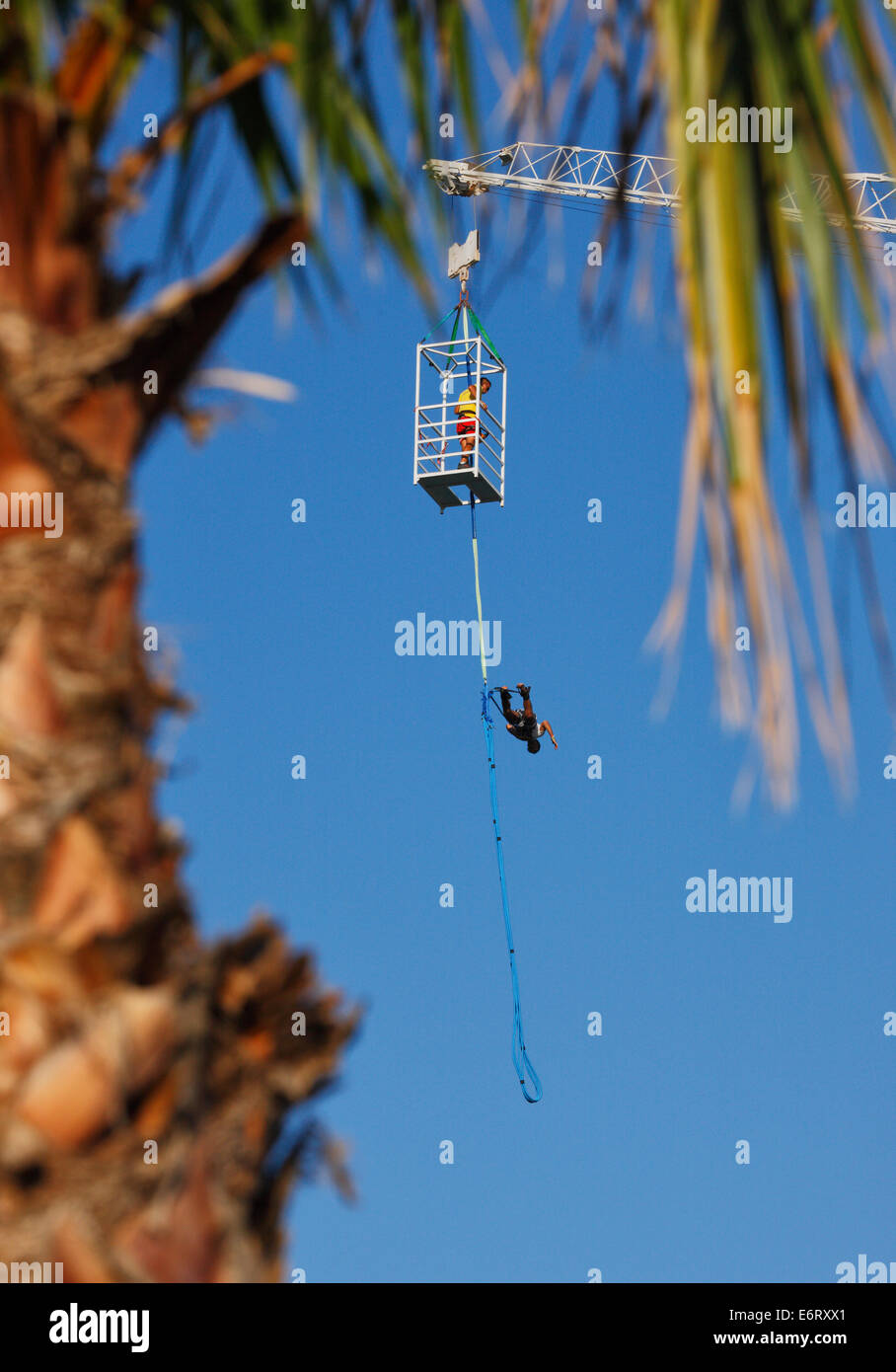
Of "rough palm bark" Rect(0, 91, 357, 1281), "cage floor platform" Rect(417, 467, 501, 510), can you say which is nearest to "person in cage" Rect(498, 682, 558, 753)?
"cage floor platform" Rect(417, 467, 501, 510)

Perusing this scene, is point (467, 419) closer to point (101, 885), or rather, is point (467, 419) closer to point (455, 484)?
point (455, 484)

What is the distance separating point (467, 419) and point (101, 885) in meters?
16.1

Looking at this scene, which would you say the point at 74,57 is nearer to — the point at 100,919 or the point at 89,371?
the point at 89,371

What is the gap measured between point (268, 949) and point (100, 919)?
38 centimetres

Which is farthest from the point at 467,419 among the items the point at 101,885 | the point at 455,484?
the point at 101,885

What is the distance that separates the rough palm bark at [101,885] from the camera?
2854 mm

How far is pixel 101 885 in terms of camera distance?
3008 millimetres

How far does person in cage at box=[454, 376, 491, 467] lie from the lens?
59.6ft

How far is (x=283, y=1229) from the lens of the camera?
322cm

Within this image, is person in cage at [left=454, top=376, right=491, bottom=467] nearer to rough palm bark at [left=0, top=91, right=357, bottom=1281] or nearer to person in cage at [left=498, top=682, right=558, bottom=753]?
person in cage at [left=498, top=682, right=558, bottom=753]

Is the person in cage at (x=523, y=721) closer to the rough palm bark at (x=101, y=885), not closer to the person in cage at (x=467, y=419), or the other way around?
the person in cage at (x=467, y=419)

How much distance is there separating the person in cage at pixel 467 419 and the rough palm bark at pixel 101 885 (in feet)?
48.5

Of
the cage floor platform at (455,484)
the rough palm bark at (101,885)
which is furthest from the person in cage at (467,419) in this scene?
the rough palm bark at (101,885)
